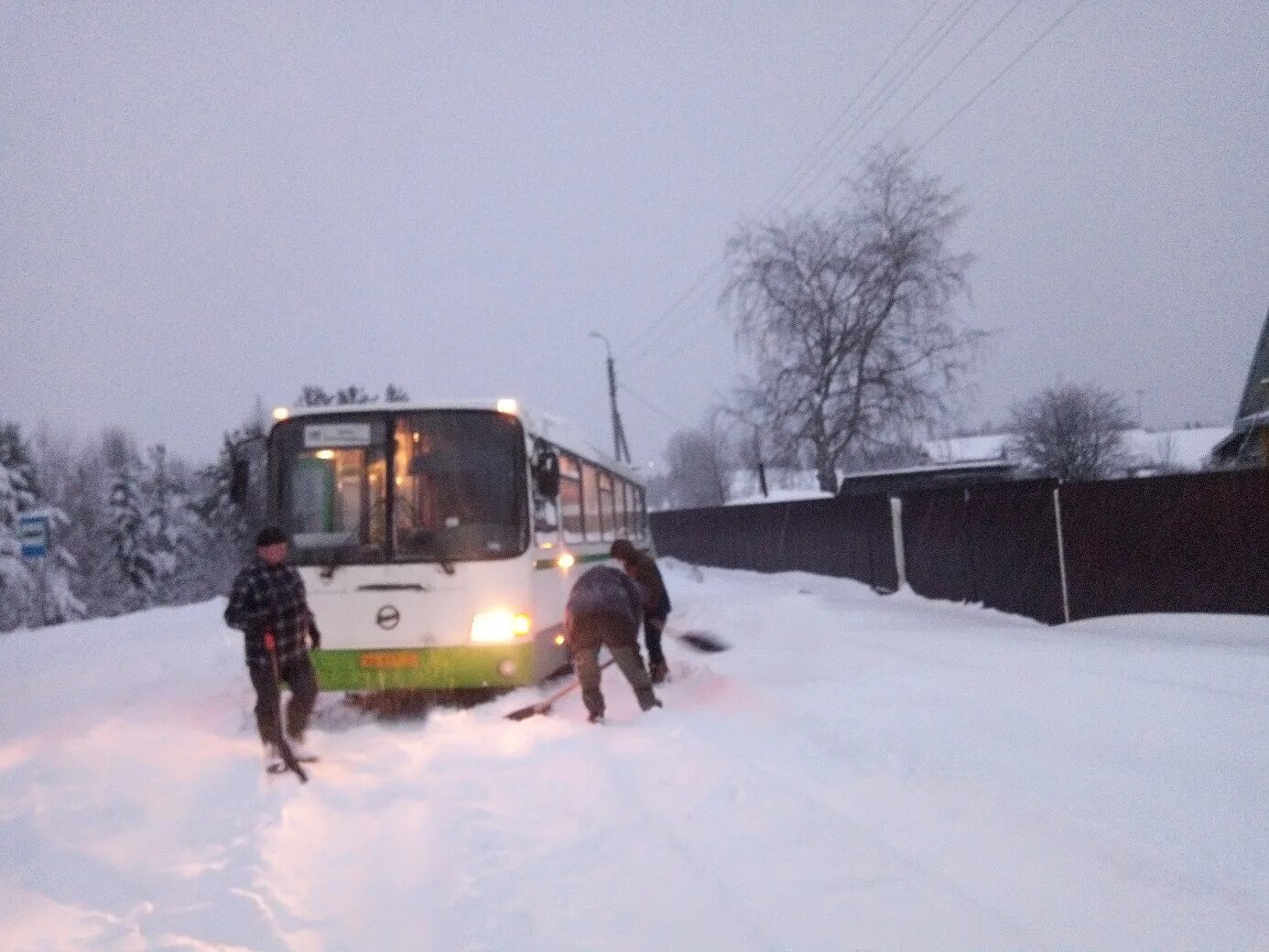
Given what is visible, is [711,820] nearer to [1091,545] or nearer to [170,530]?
[1091,545]

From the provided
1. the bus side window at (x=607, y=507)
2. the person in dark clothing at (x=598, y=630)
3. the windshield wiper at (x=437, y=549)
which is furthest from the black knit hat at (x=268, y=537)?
the bus side window at (x=607, y=507)

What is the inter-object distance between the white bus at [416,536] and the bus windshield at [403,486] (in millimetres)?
11

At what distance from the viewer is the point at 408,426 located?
1074 centimetres

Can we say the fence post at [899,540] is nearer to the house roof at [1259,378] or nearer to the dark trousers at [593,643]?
the house roof at [1259,378]

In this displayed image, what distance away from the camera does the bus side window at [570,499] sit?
41.8 ft

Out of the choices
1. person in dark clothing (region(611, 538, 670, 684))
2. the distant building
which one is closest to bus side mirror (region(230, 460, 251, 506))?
person in dark clothing (region(611, 538, 670, 684))

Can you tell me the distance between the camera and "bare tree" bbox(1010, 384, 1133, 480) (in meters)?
37.8

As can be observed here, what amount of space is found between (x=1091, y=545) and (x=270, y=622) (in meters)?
9.85

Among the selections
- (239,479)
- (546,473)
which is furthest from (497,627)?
(239,479)

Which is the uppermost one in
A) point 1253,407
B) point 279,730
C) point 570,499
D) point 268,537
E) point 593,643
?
point 1253,407

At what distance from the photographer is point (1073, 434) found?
4181 cm

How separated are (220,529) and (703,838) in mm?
73650

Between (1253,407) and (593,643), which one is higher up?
(1253,407)

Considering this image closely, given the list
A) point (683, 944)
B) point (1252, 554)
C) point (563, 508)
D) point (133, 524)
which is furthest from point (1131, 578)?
point (133, 524)
